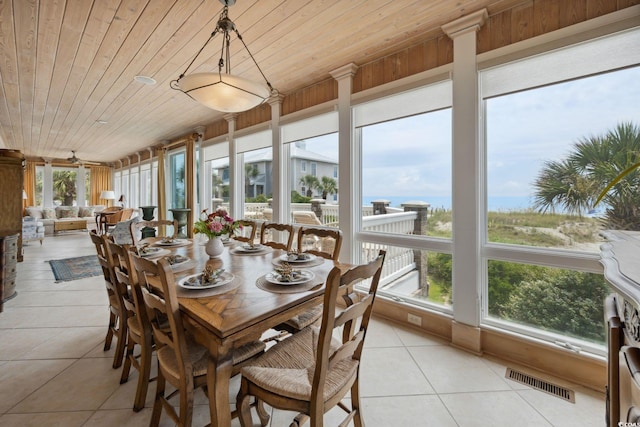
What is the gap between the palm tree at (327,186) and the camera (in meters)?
3.42

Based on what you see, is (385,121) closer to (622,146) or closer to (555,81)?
(555,81)

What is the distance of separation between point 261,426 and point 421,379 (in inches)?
43.7

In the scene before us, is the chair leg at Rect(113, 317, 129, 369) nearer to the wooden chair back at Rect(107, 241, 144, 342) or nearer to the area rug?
the wooden chair back at Rect(107, 241, 144, 342)

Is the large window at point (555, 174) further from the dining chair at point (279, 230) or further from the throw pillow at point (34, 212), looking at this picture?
the throw pillow at point (34, 212)

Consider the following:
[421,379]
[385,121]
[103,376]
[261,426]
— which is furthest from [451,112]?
[103,376]

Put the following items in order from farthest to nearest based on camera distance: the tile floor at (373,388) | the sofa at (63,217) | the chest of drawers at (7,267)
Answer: the sofa at (63,217) → the chest of drawers at (7,267) → the tile floor at (373,388)

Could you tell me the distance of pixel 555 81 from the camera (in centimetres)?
193

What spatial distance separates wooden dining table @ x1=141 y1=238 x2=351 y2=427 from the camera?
3.41ft

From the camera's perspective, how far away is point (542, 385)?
1.80 metres

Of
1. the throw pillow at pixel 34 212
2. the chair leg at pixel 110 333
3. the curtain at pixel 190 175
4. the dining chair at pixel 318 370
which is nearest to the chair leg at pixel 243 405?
the dining chair at pixel 318 370

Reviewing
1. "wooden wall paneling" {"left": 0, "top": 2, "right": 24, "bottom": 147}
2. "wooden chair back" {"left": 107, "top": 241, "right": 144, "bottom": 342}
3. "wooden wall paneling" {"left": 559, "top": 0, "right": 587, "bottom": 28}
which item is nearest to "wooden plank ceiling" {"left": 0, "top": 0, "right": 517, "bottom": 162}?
"wooden wall paneling" {"left": 0, "top": 2, "right": 24, "bottom": 147}

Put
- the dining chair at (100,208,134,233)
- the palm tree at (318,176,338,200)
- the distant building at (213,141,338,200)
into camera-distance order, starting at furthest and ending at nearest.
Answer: the dining chair at (100,208,134,233), the distant building at (213,141,338,200), the palm tree at (318,176,338,200)

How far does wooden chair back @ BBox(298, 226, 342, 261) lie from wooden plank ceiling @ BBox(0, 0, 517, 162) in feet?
5.77

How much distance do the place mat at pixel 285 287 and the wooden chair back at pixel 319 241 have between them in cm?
73
